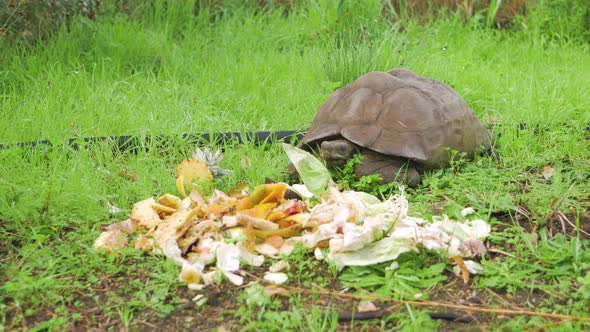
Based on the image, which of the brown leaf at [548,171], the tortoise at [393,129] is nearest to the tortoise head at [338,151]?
the tortoise at [393,129]

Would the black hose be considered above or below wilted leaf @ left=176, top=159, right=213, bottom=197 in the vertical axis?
below

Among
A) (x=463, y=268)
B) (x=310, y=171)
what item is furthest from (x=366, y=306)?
(x=310, y=171)

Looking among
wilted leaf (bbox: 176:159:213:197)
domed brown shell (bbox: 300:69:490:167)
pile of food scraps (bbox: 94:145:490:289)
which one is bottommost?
wilted leaf (bbox: 176:159:213:197)

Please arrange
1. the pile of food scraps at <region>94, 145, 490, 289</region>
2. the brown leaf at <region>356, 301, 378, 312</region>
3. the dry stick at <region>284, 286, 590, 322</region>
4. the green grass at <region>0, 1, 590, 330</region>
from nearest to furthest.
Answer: the dry stick at <region>284, 286, 590, 322</region>
the brown leaf at <region>356, 301, 378, 312</region>
the green grass at <region>0, 1, 590, 330</region>
the pile of food scraps at <region>94, 145, 490, 289</region>

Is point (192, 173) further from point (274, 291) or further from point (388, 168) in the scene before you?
point (274, 291)

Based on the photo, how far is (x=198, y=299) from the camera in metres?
2.74

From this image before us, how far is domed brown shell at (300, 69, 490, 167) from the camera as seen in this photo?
3.86 meters

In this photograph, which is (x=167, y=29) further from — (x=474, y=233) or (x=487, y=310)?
(x=487, y=310)

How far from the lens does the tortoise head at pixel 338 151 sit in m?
3.84

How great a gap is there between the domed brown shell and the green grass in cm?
19

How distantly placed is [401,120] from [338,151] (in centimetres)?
41

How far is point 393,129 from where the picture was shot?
152 inches

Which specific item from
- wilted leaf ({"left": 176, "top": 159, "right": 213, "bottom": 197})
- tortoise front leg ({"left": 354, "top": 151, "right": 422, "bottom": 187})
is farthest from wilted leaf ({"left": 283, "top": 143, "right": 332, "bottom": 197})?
wilted leaf ({"left": 176, "top": 159, "right": 213, "bottom": 197})

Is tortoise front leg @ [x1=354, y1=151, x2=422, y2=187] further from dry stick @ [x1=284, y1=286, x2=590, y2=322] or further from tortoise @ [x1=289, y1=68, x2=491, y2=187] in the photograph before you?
dry stick @ [x1=284, y1=286, x2=590, y2=322]
